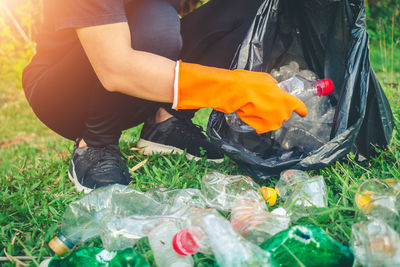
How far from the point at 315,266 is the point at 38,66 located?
5.08ft

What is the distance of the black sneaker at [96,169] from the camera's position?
1574mm

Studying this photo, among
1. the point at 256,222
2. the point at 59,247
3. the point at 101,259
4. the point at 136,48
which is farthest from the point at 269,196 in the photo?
the point at 136,48

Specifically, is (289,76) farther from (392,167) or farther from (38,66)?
(38,66)

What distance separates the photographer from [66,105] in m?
1.69

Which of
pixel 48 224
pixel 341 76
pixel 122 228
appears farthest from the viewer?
pixel 341 76

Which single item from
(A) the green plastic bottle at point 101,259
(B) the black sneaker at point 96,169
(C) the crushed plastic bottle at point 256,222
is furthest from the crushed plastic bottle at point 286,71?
(A) the green plastic bottle at point 101,259

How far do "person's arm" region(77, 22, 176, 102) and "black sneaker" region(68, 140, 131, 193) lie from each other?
0.54 meters

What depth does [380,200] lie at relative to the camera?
1.02m

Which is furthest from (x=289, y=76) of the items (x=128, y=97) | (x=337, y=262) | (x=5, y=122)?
(x=5, y=122)

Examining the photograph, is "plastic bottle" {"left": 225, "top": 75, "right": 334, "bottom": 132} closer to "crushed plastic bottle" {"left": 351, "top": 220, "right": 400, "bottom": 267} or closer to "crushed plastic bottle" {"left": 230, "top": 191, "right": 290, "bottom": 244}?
"crushed plastic bottle" {"left": 230, "top": 191, "right": 290, "bottom": 244}

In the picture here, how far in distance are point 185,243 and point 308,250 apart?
1.08ft

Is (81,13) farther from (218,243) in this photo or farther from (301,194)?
(301,194)

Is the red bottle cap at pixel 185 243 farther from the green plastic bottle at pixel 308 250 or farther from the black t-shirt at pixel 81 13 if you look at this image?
the black t-shirt at pixel 81 13

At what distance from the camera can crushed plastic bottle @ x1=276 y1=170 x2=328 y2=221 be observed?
1167mm
